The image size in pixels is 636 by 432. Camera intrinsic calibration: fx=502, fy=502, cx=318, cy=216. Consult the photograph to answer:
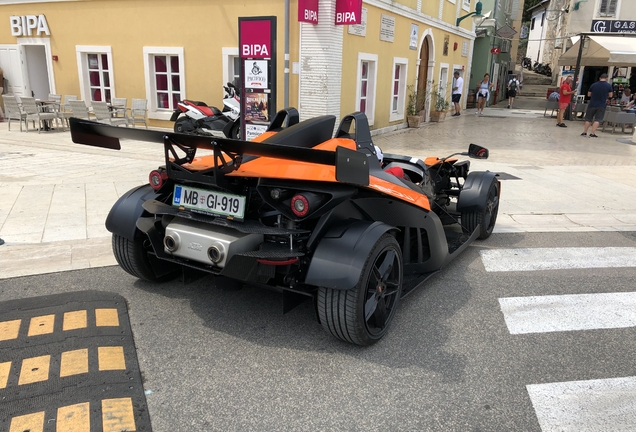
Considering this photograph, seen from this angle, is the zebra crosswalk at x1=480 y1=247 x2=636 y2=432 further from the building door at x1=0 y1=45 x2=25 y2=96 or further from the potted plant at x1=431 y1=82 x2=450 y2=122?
the building door at x1=0 y1=45 x2=25 y2=96

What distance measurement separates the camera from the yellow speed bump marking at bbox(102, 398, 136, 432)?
240 cm

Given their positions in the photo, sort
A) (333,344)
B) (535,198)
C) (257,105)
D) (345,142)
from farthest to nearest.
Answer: (257,105) → (535,198) → (345,142) → (333,344)

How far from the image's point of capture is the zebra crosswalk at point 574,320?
8.58 ft

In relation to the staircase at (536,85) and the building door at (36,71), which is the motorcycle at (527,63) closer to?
the staircase at (536,85)

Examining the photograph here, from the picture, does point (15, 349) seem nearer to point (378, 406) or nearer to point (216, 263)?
point (216, 263)

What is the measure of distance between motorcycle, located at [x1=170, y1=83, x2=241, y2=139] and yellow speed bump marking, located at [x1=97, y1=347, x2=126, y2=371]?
8.78 meters

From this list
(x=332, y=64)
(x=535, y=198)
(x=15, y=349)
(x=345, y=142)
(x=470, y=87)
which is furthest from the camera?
(x=470, y=87)

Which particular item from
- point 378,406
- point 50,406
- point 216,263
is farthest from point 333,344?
point 50,406

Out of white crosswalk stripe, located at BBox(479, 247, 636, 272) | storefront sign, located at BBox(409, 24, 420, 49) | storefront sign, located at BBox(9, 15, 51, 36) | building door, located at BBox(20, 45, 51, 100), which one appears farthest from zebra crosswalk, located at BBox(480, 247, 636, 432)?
building door, located at BBox(20, 45, 51, 100)

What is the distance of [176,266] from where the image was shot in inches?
159

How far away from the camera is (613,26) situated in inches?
999

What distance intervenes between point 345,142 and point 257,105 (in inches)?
234

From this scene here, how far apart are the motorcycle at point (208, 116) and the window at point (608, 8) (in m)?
22.9

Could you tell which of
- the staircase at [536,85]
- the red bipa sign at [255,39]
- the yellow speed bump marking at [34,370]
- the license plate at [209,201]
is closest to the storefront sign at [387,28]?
the red bipa sign at [255,39]
